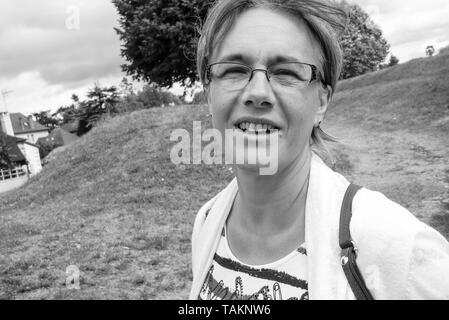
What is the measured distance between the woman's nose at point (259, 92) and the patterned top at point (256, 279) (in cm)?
66

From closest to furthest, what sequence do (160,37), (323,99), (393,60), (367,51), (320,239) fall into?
(320,239), (323,99), (160,37), (367,51), (393,60)

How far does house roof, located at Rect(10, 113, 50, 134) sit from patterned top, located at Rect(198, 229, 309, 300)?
12288 centimetres

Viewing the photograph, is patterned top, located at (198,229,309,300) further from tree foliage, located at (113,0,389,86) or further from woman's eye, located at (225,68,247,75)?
tree foliage, located at (113,0,389,86)

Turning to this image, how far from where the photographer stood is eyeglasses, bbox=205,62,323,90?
200cm

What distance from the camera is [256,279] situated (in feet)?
6.56

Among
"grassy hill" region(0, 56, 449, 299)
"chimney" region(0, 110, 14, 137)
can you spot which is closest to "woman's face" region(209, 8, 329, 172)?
"grassy hill" region(0, 56, 449, 299)

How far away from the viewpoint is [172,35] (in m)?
25.2

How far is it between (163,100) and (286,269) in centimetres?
3009

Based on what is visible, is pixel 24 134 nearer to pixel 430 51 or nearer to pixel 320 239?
pixel 430 51

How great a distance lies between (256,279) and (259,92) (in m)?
0.84

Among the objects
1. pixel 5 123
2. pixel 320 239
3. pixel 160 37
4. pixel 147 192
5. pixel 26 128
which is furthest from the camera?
pixel 26 128

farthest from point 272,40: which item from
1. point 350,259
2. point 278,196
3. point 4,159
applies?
point 4,159

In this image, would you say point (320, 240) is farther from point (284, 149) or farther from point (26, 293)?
point (26, 293)
